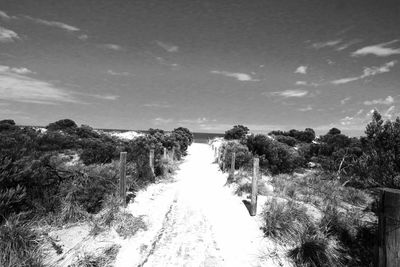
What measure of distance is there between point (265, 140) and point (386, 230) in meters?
15.3

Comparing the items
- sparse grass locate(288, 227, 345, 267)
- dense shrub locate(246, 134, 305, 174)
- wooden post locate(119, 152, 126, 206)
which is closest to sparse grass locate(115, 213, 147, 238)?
wooden post locate(119, 152, 126, 206)

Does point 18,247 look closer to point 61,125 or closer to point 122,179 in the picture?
point 122,179

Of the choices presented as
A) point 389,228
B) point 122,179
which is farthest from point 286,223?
point 122,179

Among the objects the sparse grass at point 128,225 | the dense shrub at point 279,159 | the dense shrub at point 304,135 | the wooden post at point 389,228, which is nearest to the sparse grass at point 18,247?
the sparse grass at point 128,225

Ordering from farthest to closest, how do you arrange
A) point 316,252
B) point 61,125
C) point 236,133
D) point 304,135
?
point 236,133 → point 304,135 → point 61,125 → point 316,252

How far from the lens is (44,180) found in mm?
6387

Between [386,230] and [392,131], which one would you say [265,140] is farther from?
[386,230]

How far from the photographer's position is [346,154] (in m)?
13.4

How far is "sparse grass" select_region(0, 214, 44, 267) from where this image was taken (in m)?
3.85

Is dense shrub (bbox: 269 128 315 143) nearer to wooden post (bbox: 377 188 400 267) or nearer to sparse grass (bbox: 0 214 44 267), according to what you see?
wooden post (bbox: 377 188 400 267)

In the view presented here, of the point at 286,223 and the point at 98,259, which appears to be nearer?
the point at 98,259

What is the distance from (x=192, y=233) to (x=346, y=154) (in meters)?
11.7

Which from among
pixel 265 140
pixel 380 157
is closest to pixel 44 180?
pixel 380 157

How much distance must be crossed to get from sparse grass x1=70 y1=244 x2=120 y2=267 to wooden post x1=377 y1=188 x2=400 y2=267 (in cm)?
475
